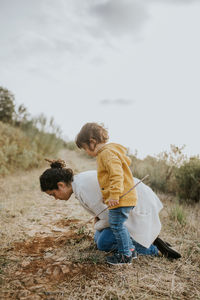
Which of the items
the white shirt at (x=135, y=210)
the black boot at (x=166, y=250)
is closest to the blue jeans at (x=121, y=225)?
the white shirt at (x=135, y=210)

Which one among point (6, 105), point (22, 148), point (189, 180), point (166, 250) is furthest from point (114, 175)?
point (6, 105)

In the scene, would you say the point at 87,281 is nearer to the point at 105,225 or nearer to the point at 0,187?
the point at 105,225

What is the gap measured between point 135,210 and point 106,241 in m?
0.44

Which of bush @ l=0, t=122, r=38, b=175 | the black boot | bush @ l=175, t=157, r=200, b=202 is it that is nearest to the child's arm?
the black boot

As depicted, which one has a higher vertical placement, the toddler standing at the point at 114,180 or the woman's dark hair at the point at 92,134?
the woman's dark hair at the point at 92,134

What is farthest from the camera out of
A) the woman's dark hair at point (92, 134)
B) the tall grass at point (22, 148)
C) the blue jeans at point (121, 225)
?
the tall grass at point (22, 148)

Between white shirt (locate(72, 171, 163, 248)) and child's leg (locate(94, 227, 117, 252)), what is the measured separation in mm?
60

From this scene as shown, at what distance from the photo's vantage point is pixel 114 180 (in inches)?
78.2

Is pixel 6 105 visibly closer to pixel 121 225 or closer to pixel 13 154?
pixel 13 154

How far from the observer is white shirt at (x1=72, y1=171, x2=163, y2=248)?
229 cm

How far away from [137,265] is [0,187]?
3.82 meters

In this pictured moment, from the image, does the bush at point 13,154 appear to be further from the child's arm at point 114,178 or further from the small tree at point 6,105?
the child's arm at point 114,178

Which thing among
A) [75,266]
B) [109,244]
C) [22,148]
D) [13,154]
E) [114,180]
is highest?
[114,180]

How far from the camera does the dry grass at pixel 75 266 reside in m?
1.82
